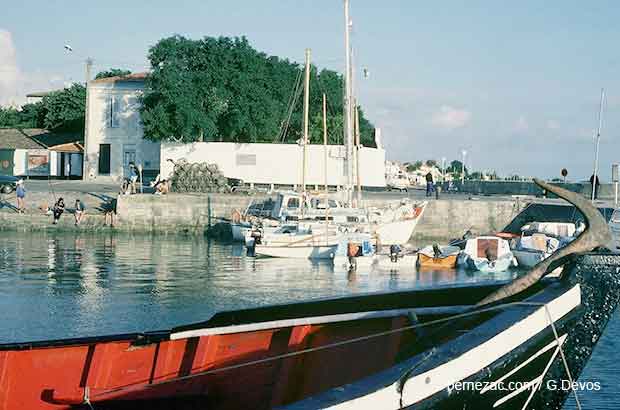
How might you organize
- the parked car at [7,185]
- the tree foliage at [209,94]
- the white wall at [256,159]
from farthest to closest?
the white wall at [256,159] → the tree foliage at [209,94] → the parked car at [7,185]

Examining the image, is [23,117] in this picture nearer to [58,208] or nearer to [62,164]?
[62,164]

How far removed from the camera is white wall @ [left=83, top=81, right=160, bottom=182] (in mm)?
55562

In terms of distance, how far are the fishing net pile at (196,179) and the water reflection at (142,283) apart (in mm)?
7522

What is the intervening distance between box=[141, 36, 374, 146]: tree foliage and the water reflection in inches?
530

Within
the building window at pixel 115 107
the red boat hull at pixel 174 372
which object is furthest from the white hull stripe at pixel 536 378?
the building window at pixel 115 107

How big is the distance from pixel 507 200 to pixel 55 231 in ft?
74.5

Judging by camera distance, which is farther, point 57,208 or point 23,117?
point 23,117

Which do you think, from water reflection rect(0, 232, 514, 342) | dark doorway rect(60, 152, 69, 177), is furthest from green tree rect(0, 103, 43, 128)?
water reflection rect(0, 232, 514, 342)

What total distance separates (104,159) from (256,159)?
418 inches

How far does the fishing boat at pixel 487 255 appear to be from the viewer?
100ft

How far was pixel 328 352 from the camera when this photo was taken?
769 cm

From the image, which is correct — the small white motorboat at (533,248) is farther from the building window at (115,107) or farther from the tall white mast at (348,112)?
the building window at (115,107)

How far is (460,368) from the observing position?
4863 millimetres

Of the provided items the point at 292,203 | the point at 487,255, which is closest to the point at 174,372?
the point at 487,255
